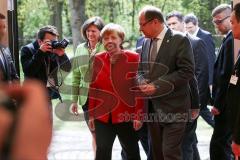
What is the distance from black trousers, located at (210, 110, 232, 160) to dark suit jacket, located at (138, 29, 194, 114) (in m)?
0.40

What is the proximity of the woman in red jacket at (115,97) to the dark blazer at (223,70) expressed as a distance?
0.60 m

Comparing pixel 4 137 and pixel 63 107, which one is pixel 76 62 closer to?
pixel 63 107

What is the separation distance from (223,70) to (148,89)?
2.08 feet

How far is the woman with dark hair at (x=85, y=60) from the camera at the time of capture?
321 cm

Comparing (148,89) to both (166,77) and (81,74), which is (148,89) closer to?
(166,77)

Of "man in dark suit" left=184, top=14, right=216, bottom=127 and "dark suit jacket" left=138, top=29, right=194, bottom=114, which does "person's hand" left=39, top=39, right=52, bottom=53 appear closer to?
"dark suit jacket" left=138, top=29, right=194, bottom=114

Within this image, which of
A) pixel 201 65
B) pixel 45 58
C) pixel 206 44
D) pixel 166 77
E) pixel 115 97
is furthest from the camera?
pixel 206 44

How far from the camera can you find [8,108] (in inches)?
14.1

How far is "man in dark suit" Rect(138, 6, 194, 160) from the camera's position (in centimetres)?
265

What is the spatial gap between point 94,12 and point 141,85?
113 inches

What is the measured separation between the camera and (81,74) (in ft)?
10.8

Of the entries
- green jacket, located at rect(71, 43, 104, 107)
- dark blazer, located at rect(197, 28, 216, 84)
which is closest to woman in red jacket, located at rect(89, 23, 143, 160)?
green jacket, located at rect(71, 43, 104, 107)

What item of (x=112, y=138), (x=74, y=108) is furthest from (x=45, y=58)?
(x=112, y=138)

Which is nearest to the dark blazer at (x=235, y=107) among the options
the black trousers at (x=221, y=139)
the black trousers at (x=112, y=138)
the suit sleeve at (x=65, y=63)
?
the black trousers at (x=221, y=139)
